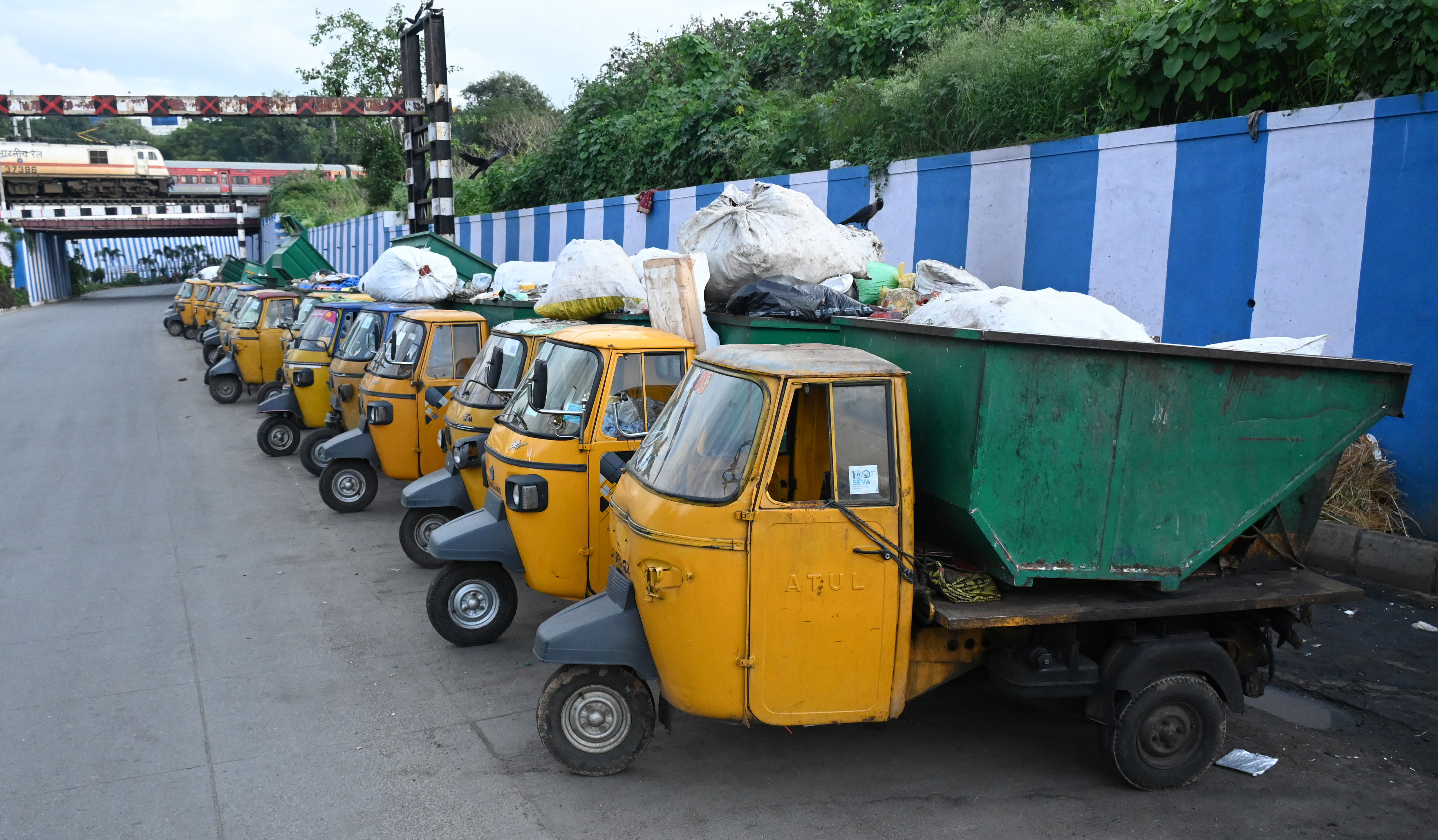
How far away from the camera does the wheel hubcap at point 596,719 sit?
13.7ft

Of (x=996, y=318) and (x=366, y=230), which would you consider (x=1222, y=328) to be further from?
(x=366, y=230)

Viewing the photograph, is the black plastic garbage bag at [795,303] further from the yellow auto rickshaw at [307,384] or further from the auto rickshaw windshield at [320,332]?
the auto rickshaw windshield at [320,332]

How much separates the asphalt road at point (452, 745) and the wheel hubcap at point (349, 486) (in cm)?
144

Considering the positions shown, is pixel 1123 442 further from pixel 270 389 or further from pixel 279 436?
pixel 270 389

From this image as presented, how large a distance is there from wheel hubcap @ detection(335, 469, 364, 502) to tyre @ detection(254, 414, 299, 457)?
120 inches


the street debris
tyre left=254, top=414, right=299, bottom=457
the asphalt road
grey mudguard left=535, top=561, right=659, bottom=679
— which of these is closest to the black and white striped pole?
tyre left=254, top=414, right=299, bottom=457

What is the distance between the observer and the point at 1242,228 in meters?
7.45

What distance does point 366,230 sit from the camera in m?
31.3

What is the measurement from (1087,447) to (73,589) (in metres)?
6.62

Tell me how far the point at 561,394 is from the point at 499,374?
4.62 feet

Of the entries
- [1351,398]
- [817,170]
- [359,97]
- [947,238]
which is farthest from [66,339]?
[1351,398]

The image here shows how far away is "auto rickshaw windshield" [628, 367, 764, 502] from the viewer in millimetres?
3926

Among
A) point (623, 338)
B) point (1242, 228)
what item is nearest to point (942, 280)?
point (1242, 228)

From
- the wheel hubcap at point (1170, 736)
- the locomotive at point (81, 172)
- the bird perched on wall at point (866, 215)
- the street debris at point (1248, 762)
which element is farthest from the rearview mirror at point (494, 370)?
the locomotive at point (81, 172)
